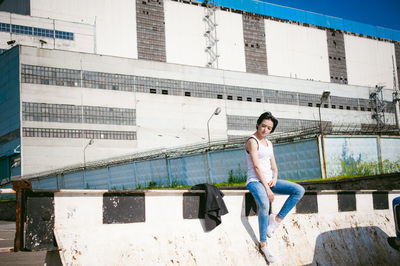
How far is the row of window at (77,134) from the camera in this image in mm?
37797

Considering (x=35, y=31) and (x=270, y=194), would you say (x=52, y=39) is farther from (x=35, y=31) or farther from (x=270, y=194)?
(x=270, y=194)

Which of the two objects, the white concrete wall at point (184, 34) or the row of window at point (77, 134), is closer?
the row of window at point (77, 134)

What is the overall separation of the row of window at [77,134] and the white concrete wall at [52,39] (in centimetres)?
1048

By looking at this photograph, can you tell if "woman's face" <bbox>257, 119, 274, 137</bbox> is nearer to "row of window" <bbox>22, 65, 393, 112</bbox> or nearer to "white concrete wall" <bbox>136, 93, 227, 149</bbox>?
"row of window" <bbox>22, 65, 393, 112</bbox>

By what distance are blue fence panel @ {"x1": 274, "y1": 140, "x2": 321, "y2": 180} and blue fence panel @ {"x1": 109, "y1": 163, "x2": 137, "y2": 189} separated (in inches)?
503

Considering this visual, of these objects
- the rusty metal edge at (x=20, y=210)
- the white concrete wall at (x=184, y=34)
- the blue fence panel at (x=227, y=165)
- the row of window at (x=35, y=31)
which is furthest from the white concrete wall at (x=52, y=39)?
the rusty metal edge at (x=20, y=210)

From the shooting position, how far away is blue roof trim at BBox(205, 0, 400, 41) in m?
59.9

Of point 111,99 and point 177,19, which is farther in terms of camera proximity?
point 177,19

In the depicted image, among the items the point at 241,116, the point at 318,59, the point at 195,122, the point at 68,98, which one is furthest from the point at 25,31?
the point at 318,59

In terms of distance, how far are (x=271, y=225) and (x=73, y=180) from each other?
3426cm

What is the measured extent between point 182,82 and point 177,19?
12.3 meters

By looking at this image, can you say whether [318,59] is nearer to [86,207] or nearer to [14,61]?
[14,61]

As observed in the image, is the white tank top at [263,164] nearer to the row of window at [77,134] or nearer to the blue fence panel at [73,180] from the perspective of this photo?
the blue fence panel at [73,180]

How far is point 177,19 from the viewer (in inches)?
2144
